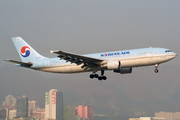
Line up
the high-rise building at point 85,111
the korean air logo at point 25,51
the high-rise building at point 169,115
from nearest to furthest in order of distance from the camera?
the korean air logo at point 25,51, the high-rise building at point 169,115, the high-rise building at point 85,111

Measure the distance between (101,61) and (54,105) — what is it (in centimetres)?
8680

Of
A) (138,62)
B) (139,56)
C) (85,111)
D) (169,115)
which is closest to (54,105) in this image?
(85,111)

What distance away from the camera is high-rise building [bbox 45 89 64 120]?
5113 inches

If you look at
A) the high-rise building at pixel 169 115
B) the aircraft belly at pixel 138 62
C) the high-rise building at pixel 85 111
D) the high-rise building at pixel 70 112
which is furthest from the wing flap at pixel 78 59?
the high-rise building at pixel 70 112

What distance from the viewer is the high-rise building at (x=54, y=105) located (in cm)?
12988

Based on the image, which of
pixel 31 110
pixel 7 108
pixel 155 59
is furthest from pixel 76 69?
pixel 31 110

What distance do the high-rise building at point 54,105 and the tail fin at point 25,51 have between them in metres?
67.0

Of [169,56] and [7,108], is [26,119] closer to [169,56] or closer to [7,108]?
[7,108]

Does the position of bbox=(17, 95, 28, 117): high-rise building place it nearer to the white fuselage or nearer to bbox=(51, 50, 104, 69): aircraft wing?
bbox=(51, 50, 104, 69): aircraft wing

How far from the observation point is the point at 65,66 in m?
55.6

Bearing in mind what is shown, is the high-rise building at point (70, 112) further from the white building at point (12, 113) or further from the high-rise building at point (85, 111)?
the white building at point (12, 113)

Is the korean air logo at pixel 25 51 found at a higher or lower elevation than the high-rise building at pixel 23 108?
higher

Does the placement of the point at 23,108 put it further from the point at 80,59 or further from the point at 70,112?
the point at 80,59

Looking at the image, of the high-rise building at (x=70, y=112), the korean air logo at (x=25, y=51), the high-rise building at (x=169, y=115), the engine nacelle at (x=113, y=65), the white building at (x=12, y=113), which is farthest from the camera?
the high-rise building at (x=70, y=112)
